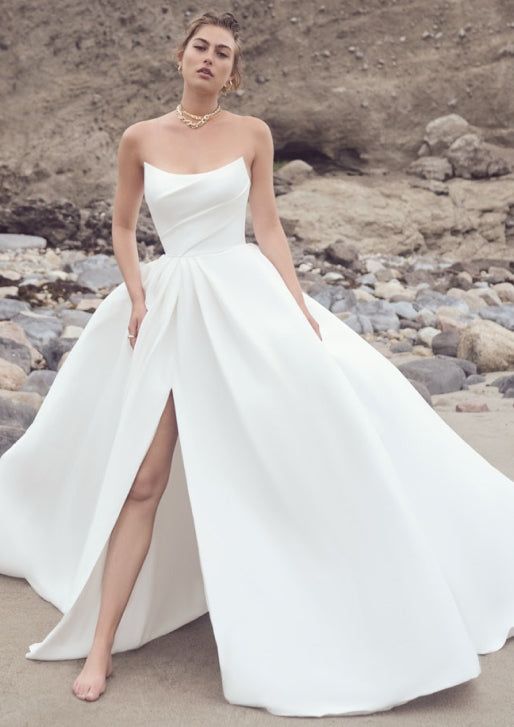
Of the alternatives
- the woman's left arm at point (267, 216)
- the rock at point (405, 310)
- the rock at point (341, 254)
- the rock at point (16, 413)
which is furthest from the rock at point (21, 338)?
the rock at point (341, 254)

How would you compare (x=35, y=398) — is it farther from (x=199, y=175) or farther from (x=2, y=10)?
(x=2, y=10)

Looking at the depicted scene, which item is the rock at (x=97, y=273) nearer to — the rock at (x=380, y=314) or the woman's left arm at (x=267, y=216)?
the rock at (x=380, y=314)

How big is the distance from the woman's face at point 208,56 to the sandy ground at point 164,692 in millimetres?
1620

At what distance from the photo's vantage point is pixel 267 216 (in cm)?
293

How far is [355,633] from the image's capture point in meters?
2.42

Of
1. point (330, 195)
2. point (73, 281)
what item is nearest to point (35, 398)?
point (73, 281)

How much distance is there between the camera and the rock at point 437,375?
19.7 ft

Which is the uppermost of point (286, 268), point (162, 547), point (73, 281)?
point (286, 268)

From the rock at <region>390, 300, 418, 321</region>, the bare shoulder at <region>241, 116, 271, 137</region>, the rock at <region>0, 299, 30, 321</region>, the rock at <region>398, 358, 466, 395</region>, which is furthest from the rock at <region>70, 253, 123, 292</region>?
the bare shoulder at <region>241, 116, 271, 137</region>

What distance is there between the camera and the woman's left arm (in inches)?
112

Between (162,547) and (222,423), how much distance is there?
510 millimetres

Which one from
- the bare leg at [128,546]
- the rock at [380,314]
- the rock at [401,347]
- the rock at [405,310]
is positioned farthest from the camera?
the rock at [405,310]

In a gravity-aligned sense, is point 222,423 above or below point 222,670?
above

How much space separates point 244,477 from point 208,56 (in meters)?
1.21
